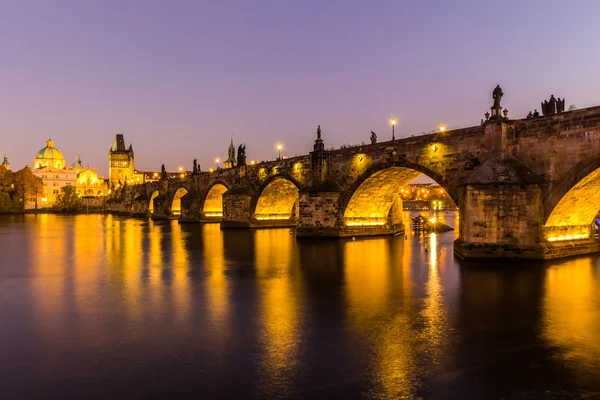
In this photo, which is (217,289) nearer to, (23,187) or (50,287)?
(50,287)

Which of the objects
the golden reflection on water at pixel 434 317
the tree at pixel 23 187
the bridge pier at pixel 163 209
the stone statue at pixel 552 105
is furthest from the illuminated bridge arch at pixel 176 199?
the golden reflection on water at pixel 434 317

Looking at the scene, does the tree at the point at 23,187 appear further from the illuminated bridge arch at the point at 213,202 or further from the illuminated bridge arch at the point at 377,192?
the illuminated bridge arch at the point at 377,192

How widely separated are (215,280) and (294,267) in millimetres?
3991

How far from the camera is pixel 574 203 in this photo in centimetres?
1923

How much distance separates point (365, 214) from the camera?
32938mm

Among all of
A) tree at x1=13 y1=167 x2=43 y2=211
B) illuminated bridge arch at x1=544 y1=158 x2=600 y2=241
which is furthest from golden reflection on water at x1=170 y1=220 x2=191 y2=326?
tree at x1=13 y1=167 x2=43 y2=211

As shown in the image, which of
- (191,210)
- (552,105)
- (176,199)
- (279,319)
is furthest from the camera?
(176,199)

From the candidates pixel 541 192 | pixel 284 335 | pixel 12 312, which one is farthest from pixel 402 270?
pixel 12 312

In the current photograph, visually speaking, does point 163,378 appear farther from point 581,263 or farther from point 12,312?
point 581,263

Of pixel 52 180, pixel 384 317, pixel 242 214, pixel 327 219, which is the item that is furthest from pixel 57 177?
pixel 384 317

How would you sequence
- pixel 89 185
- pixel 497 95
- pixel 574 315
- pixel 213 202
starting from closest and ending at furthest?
pixel 574 315 < pixel 497 95 < pixel 213 202 < pixel 89 185

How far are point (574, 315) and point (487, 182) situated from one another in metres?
9.10

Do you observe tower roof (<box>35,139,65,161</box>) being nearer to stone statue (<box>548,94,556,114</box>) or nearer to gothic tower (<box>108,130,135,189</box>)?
gothic tower (<box>108,130,135,189</box>)

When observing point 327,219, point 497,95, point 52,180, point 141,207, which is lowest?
point 327,219
